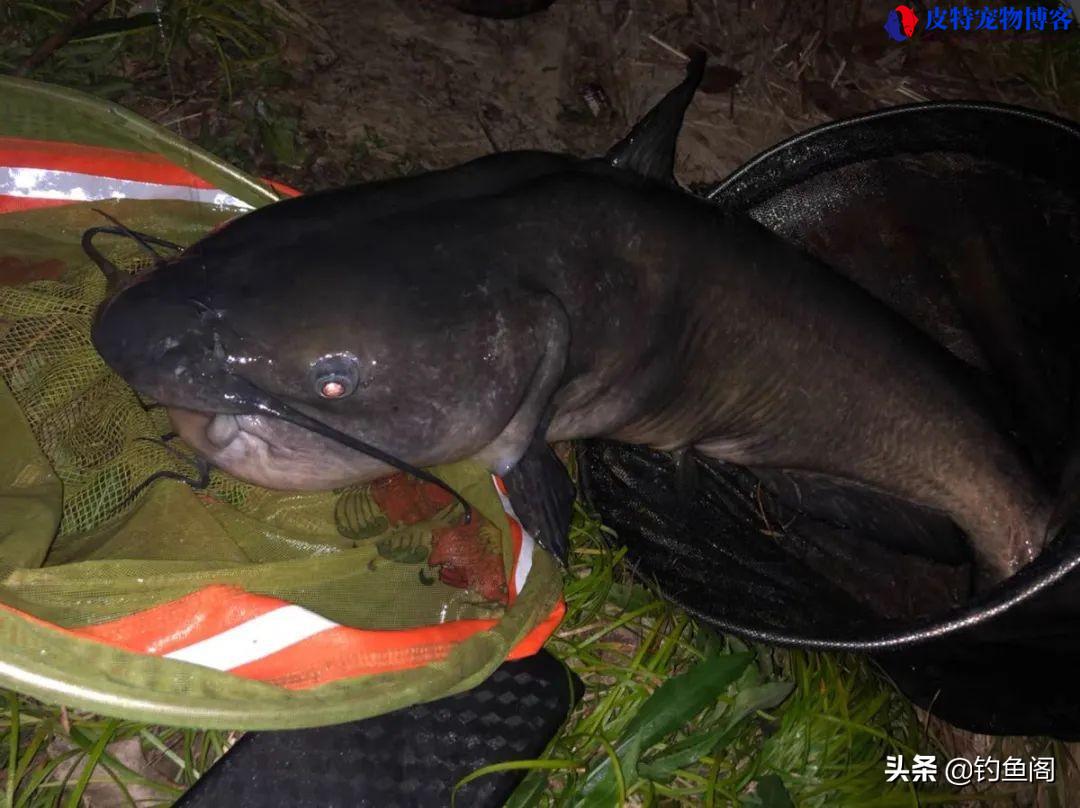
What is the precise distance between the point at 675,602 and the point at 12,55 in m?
2.55

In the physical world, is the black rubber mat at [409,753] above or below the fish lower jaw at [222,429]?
below

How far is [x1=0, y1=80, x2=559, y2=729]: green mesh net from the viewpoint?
136 cm

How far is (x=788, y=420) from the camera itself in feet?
6.75

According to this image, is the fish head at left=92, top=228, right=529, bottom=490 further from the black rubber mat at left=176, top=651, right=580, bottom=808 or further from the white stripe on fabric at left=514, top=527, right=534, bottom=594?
the black rubber mat at left=176, top=651, right=580, bottom=808

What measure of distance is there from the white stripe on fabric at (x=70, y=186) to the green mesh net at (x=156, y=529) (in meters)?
0.03

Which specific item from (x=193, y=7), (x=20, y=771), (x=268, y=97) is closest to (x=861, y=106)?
(x=268, y=97)

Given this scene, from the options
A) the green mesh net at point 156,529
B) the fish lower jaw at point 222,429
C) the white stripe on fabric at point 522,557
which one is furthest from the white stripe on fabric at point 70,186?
the white stripe on fabric at point 522,557

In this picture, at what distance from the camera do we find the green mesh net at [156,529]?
1.36m

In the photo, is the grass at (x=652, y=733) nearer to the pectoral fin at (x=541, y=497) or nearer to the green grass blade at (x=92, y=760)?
the green grass blade at (x=92, y=760)

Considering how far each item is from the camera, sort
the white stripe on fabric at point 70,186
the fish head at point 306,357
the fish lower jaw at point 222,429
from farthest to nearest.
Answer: the white stripe on fabric at point 70,186
the fish lower jaw at point 222,429
the fish head at point 306,357

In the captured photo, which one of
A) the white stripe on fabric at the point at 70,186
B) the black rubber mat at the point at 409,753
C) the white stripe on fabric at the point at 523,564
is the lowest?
the black rubber mat at the point at 409,753

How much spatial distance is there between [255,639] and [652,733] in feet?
3.31

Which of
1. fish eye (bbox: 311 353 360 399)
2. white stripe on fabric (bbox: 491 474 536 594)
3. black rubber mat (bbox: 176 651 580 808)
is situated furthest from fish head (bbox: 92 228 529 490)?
black rubber mat (bbox: 176 651 580 808)

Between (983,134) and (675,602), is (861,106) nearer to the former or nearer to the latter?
(983,134)
